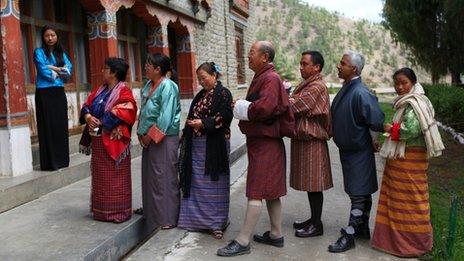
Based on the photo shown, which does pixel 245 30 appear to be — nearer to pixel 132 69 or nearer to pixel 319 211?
pixel 132 69

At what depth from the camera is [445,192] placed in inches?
280

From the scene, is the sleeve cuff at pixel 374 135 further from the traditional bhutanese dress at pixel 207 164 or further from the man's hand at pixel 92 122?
the man's hand at pixel 92 122

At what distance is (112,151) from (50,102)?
1.84 meters

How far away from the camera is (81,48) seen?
830cm

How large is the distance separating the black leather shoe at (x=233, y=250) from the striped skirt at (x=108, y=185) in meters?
1.04

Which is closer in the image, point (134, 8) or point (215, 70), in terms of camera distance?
point (215, 70)

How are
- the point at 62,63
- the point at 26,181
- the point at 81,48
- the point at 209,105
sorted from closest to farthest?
the point at 209,105
the point at 26,181
the point at 62,63
the point at 81,48

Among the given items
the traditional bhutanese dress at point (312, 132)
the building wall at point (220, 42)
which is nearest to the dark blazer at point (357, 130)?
the traditional bhutanese dress at point (312, 132)

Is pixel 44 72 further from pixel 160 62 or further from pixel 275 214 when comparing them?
pixel 275 214

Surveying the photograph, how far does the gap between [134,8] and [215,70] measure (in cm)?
582

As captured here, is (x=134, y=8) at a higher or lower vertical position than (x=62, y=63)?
higher

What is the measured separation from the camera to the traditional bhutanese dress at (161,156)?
4.41 metres

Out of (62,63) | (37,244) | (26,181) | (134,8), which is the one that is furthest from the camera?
(134,8)

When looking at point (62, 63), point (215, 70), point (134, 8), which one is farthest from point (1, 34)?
point (134, 8)
